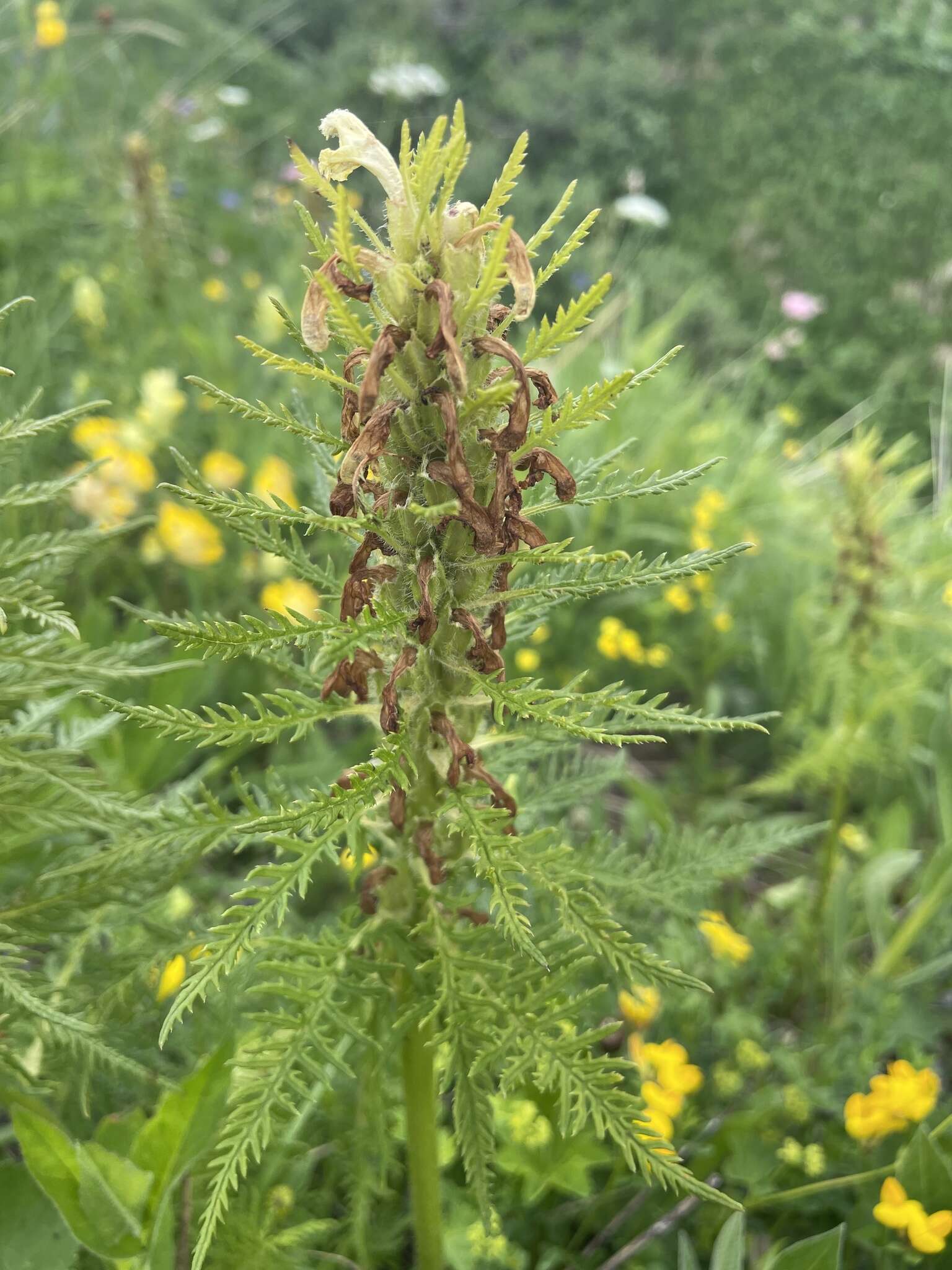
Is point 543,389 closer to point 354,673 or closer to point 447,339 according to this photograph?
point 447,339

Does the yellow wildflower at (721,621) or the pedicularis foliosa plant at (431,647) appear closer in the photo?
the pedicularis foliosa plant at (431,647)

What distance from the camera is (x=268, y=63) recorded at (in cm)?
635

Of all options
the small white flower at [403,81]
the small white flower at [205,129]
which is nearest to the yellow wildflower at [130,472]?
the small white flower at [403,81]

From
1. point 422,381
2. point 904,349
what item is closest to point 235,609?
point 422,381

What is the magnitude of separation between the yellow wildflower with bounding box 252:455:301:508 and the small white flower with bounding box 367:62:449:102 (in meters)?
2.35

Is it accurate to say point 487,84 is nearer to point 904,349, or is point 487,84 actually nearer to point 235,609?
point 904,349

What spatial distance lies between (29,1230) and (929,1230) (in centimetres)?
101

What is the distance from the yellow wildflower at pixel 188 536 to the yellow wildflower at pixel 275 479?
0.53 feet

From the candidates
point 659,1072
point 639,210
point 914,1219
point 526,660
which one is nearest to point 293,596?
point 526,660

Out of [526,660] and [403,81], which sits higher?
[403,81]

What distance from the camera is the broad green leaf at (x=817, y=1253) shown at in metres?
0.91

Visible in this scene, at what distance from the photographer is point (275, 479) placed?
2111 millimetres

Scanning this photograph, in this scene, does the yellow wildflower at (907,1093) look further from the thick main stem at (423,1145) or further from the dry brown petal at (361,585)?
the dry brown petal at (361,585)

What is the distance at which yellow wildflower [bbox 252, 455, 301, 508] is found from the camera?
2.09m
